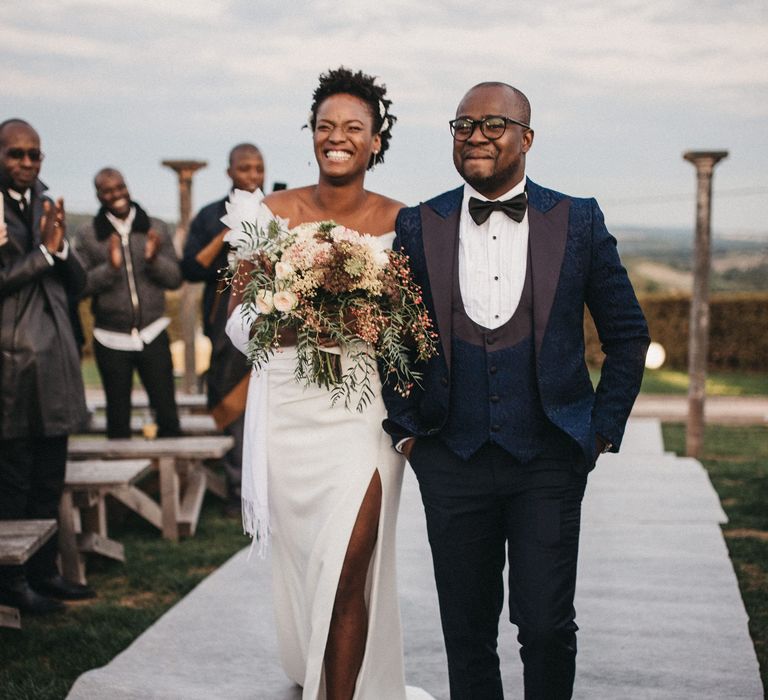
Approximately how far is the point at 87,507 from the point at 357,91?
3.62m

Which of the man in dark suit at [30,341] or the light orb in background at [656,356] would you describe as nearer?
the man in dark suit at [30,341]

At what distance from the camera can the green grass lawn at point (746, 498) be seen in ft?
18.1

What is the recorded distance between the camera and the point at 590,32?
577 inches

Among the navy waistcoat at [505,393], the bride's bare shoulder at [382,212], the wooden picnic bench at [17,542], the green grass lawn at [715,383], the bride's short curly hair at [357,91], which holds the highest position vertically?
the bride's short curly hair at [357,91]

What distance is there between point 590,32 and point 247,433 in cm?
1214

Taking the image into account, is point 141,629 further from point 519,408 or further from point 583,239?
point 583,239

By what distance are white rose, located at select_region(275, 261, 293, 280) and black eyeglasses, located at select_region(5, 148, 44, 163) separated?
2555mm

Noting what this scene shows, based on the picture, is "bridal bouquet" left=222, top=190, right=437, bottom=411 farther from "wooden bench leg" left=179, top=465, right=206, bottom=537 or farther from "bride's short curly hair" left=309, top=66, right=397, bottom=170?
"wooden bench leg" left=179, top=465, right=206, bottom=537

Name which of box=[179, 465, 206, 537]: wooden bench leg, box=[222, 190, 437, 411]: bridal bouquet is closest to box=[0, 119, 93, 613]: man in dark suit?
box=[179, 465, 206, 537]: wooden bench leg

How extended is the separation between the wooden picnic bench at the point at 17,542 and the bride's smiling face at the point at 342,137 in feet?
7.19

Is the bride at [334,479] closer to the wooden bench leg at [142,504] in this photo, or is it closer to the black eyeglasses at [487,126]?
the black eyeglasses at [487,126]

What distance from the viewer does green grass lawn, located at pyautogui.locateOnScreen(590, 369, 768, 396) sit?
20281mm

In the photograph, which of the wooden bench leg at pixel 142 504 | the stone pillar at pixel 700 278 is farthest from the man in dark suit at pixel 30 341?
the stone pillar at pixel 700 278

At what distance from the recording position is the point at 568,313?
10.8 feet
